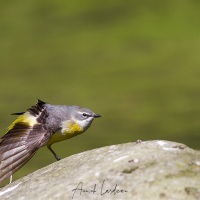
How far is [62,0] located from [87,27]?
3.87 metres

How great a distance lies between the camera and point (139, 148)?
8.55 m

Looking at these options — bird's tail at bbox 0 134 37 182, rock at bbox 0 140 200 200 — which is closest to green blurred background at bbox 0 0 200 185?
bird's tail at bbox 0 134 37 182

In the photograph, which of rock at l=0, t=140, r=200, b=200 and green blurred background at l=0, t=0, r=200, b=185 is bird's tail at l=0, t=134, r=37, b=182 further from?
green blurred background at l=0, t=0, r=200, b=185

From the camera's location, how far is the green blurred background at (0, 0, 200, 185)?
85.0ft

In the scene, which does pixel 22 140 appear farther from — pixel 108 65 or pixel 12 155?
pixel 108 65

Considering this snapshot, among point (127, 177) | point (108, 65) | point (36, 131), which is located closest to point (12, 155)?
point (36, 131)

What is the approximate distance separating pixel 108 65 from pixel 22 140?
2229 cm

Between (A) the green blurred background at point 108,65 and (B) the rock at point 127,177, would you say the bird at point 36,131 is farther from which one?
(A) the green blurred background at point 108,65

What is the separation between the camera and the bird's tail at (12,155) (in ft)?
31.6

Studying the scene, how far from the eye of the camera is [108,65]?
32.5m

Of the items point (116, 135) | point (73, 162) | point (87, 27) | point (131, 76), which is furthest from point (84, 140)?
point (73, 162)

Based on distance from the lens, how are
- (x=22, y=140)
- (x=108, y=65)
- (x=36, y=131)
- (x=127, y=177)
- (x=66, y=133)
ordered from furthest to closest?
(x=108, y=65)
(x=66, y=133)
(x=36, y=131)
(x=22, y=140)
(x=127, y=177)

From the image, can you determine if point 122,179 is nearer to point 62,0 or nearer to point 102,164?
point 102,164

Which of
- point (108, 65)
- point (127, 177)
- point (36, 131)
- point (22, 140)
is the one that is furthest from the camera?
point (108, 65)
